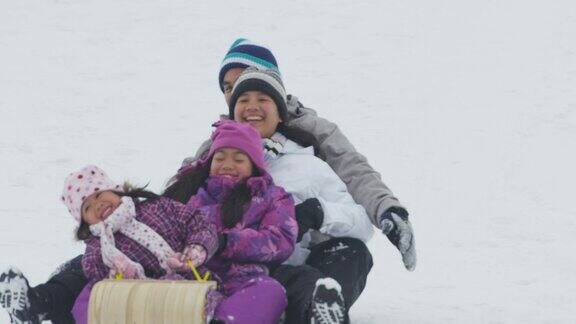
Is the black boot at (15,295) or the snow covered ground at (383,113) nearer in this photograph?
the black boot at (15,295)

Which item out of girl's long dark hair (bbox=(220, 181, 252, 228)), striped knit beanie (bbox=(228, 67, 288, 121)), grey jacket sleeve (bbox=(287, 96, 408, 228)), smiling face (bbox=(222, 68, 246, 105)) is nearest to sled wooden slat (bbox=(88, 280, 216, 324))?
girl's long dark hair (bbox=(220, 181, 252, 228))

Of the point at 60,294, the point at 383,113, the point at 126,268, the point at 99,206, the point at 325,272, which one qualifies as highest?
the point at 99,206

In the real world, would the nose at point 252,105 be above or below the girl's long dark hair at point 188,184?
above

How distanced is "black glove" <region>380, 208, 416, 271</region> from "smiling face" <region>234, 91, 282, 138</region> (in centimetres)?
66

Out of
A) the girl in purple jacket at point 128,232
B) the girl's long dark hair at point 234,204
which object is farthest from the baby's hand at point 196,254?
the girl's long dark hair at point 234,204

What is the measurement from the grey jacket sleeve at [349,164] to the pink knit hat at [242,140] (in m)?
0.51

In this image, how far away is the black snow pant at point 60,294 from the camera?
3855 millimetres

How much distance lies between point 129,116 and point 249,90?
16.8ft

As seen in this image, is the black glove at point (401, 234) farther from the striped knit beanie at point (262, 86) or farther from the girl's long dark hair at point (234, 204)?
the striped knit beanie at point (262, 86)

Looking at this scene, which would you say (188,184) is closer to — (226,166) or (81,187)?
(226,166)

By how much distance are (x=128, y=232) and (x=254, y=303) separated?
541 mm

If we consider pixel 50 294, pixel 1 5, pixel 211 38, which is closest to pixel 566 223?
pixel 50 294

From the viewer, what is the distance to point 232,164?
4.20 meters

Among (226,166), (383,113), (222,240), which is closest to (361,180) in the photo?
(226,166)
